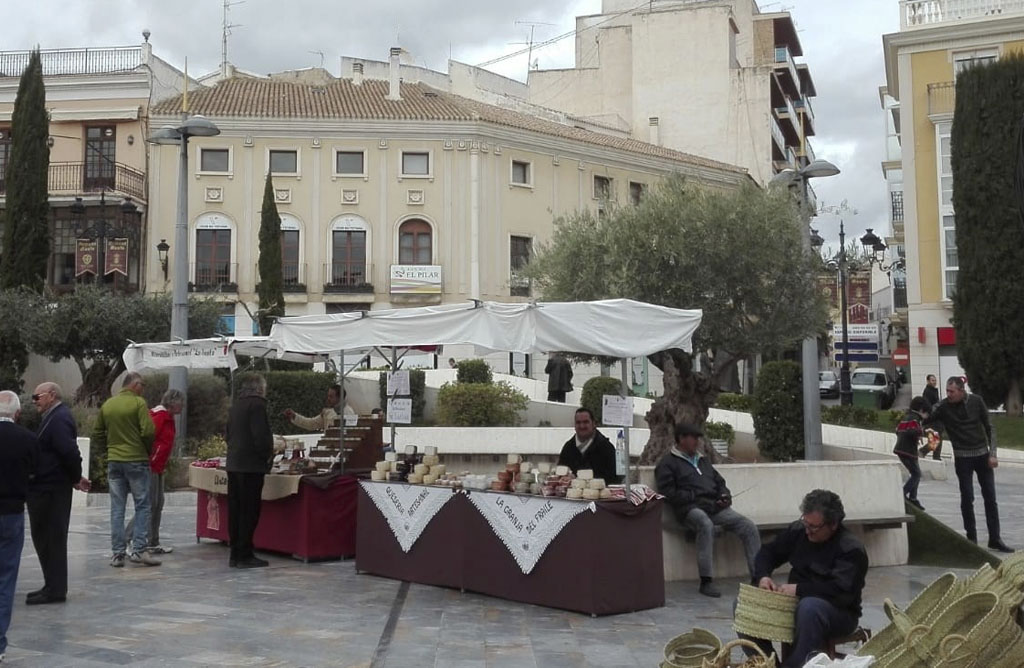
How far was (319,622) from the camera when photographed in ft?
26.7

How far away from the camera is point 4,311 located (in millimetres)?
25688

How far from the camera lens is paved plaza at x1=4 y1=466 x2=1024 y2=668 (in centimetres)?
703

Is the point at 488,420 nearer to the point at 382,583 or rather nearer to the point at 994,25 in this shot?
the point at 382,583

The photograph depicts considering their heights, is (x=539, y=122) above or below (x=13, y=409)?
above

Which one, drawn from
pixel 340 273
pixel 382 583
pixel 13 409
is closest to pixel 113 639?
pixel 13 409

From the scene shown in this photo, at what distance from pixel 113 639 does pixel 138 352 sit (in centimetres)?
686

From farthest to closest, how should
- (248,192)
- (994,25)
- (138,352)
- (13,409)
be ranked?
(248,192) < (994,25) < (138,352) < (13,409)

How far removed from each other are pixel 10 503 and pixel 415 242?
114ft

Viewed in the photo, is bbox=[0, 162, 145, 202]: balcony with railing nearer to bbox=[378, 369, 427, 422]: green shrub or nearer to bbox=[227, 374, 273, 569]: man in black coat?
bbox=[378, 369, 427, 422]: green shrub

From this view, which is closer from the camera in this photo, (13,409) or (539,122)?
(13,409)

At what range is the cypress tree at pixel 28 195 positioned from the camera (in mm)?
30375

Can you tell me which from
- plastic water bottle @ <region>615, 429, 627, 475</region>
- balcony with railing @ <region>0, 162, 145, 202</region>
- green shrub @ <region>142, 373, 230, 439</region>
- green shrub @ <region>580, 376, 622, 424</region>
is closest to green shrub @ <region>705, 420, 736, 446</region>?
green shrub @ <region>580, 376, 622, 424</region>

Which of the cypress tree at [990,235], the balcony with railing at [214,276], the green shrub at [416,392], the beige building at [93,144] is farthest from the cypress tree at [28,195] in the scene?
the cypress tree at [990,235]

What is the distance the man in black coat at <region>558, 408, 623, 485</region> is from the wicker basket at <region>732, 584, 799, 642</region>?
13.8 ft
